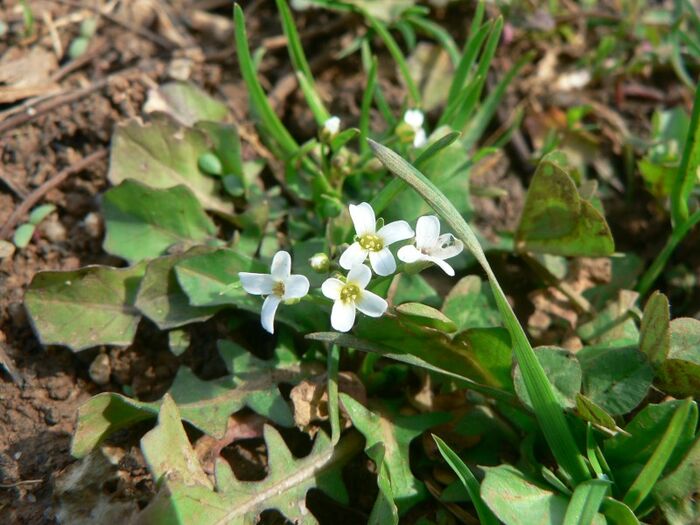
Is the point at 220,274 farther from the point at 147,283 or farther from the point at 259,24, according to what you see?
the point at 259,24

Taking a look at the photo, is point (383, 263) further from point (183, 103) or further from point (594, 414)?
point (183, 103)

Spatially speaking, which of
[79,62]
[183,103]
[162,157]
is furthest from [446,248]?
[79,62]

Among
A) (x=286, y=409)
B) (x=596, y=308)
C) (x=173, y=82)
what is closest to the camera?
(x=286, y=409)

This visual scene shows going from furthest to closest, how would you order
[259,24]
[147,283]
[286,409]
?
[259,24] < [147,283] < [286,409]

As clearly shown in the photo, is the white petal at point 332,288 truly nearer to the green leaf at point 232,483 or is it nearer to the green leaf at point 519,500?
the green leaf at point 232,483

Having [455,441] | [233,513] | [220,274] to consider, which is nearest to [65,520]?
[233,513]
